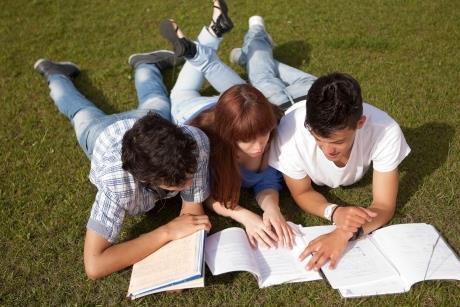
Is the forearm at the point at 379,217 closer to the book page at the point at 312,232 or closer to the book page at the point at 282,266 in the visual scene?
the book page at the point at 312,232

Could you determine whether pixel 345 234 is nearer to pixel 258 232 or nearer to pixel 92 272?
pixel 258 232

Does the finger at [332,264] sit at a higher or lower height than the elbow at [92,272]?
higher

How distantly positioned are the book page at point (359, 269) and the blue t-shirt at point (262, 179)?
90 cm

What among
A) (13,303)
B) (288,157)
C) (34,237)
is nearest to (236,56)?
(288,157)

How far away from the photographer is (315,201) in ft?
11.9

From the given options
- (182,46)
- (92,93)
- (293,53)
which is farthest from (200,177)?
(293,53)

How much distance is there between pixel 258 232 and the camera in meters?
3.42

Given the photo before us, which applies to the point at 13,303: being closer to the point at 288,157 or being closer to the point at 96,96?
the point at 288,157

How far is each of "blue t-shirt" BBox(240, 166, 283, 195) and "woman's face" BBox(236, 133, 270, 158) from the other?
45 centimetres

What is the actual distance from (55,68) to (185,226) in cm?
335

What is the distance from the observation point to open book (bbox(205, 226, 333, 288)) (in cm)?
310

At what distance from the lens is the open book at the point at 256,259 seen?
3.10 m

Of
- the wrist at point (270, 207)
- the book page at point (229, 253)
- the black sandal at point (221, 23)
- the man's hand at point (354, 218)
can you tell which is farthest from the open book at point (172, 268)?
the black sandal at point (221, 23)

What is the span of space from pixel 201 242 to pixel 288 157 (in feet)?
2.98
